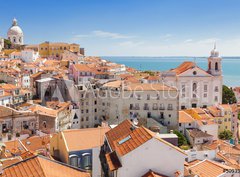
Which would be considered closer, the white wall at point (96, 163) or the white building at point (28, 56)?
the white wall at point (96, 163)

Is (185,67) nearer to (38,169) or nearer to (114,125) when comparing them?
(114,125)

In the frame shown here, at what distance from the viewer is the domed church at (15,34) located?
91.1 metres

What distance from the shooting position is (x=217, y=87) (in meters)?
48.9

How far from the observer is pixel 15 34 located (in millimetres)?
91375

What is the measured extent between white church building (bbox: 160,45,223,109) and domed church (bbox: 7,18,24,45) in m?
57.7

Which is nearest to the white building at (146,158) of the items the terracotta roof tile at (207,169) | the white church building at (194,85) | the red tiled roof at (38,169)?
the red tiled roof at (38,169)

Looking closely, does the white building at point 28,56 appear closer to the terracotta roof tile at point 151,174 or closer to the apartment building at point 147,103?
the apartment building at point 147,103

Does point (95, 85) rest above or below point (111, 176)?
above

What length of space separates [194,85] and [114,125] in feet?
101

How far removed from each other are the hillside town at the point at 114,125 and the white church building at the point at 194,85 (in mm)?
151

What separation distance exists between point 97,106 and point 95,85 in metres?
2.70

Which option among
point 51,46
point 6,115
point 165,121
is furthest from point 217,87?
point 51,46

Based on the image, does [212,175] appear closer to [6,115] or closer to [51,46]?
[6,115]

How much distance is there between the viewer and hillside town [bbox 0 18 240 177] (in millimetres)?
11219
